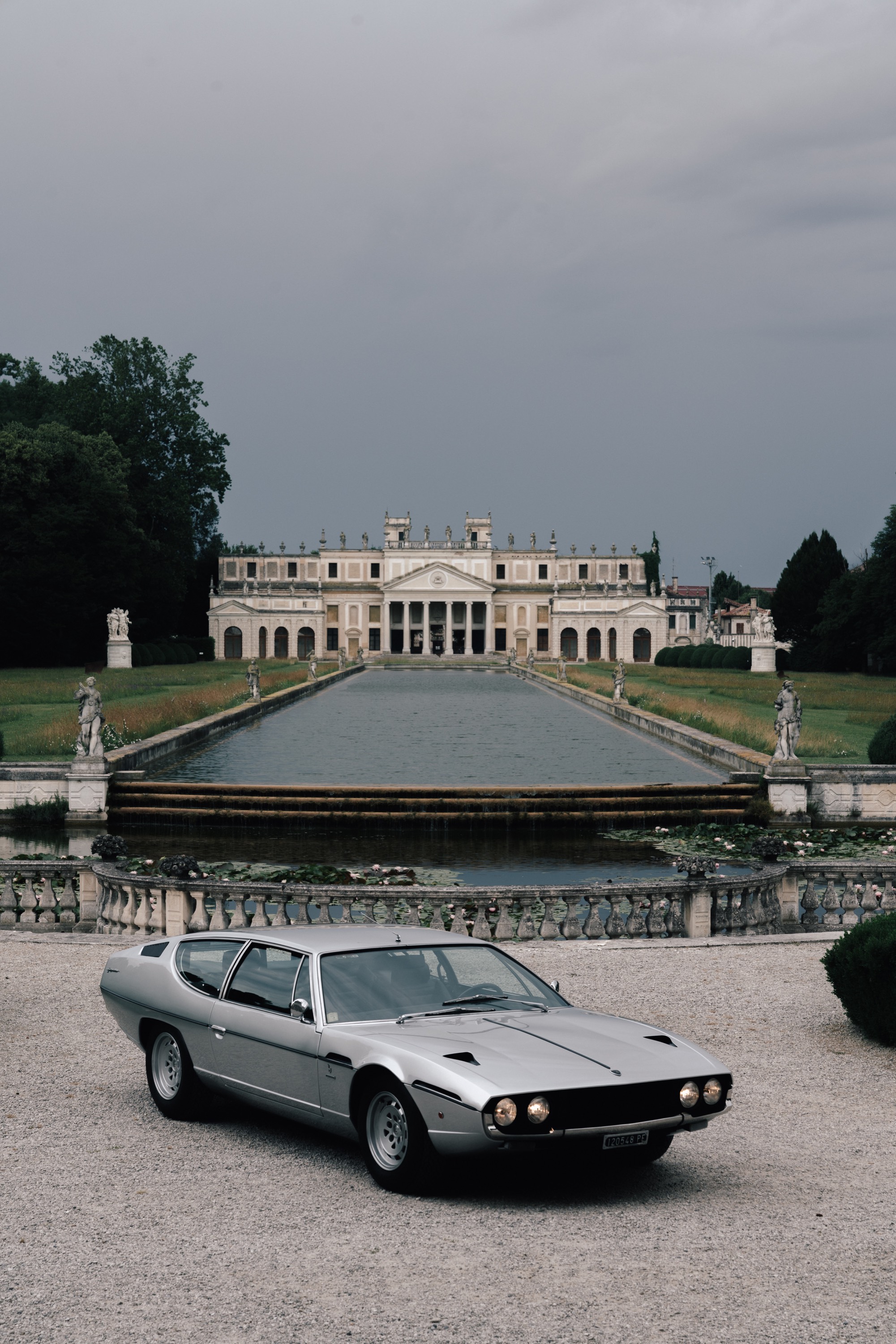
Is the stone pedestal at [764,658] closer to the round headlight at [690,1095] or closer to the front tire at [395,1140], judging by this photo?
the round headlight at [690,1095]

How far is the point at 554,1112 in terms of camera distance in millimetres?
5496

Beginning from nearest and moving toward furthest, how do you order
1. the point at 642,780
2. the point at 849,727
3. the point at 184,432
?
1. the point at 642,780
2. the point at 849,727
3. the point at 184,432

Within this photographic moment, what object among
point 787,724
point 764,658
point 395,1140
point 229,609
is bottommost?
point 395,1140

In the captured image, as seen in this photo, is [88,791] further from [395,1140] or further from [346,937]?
[395,1140]

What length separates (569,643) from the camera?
5625 inches

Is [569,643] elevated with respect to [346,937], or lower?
elevated

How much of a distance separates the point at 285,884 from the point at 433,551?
140 metres

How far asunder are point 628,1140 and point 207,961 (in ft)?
8.99

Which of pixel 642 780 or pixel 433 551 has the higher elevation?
pixel 433 551

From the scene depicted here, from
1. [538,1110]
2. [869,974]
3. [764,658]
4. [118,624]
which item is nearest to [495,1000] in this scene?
[538,1110]

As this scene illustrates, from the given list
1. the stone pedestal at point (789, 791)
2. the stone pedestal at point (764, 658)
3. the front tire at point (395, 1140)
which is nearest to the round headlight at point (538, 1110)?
the front tire at point (395, 1140)

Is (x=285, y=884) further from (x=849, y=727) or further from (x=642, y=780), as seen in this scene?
(x=849, y=727)

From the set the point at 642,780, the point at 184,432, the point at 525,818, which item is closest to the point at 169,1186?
the point at 525,818

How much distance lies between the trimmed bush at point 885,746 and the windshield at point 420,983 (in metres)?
17.1
